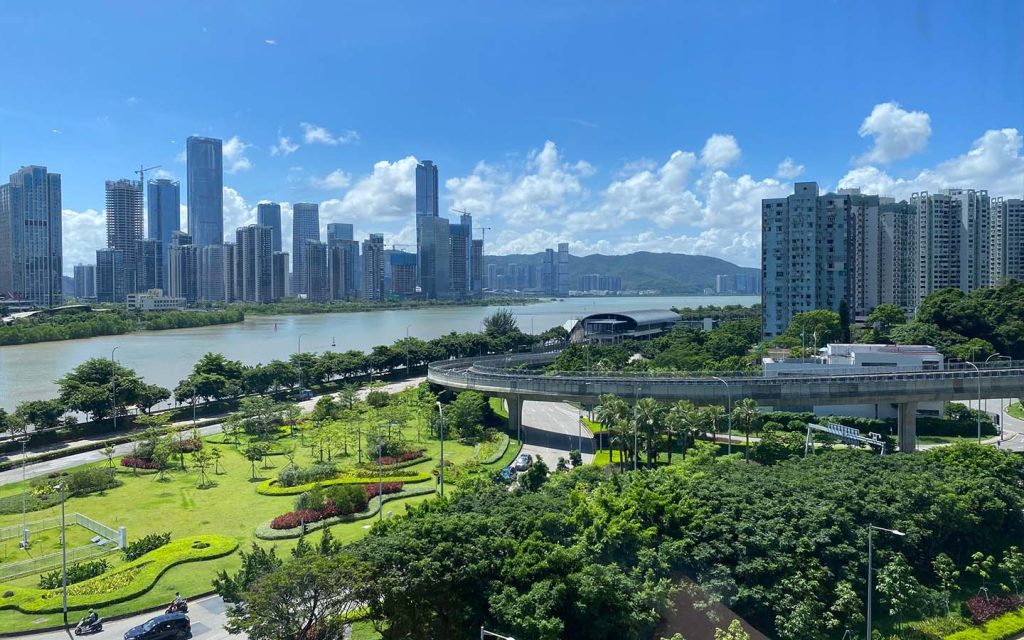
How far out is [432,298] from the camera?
566 ft

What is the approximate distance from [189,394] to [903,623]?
31.0m

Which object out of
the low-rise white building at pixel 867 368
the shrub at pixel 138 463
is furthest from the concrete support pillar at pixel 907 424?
the shrub at pixel 138 463

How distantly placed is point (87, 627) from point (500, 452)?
14.6m

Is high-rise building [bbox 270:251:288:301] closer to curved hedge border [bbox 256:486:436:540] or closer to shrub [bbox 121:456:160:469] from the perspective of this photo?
shrub [bbox 121:456:160:469]

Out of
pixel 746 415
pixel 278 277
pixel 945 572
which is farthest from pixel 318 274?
pixel 945 572

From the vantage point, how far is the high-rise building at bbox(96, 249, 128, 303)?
135000mm

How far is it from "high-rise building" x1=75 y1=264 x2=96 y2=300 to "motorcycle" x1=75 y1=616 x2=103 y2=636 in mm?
175623

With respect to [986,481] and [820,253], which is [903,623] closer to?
[986,481]

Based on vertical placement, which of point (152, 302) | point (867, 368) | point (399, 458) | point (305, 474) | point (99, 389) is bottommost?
point (399, 458)

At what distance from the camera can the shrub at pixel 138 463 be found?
941 inches

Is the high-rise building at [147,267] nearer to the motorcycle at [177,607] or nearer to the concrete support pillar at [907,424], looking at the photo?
the concrete support pillar at [907,424]

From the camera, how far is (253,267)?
14250cm

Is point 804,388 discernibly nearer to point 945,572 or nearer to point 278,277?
point 945,572

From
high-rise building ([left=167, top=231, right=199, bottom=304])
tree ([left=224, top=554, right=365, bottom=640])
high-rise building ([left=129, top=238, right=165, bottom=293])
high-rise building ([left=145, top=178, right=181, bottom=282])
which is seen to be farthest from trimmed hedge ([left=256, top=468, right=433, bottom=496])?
high-rise building ([left=145, top=178, right=181, bottom=282])
